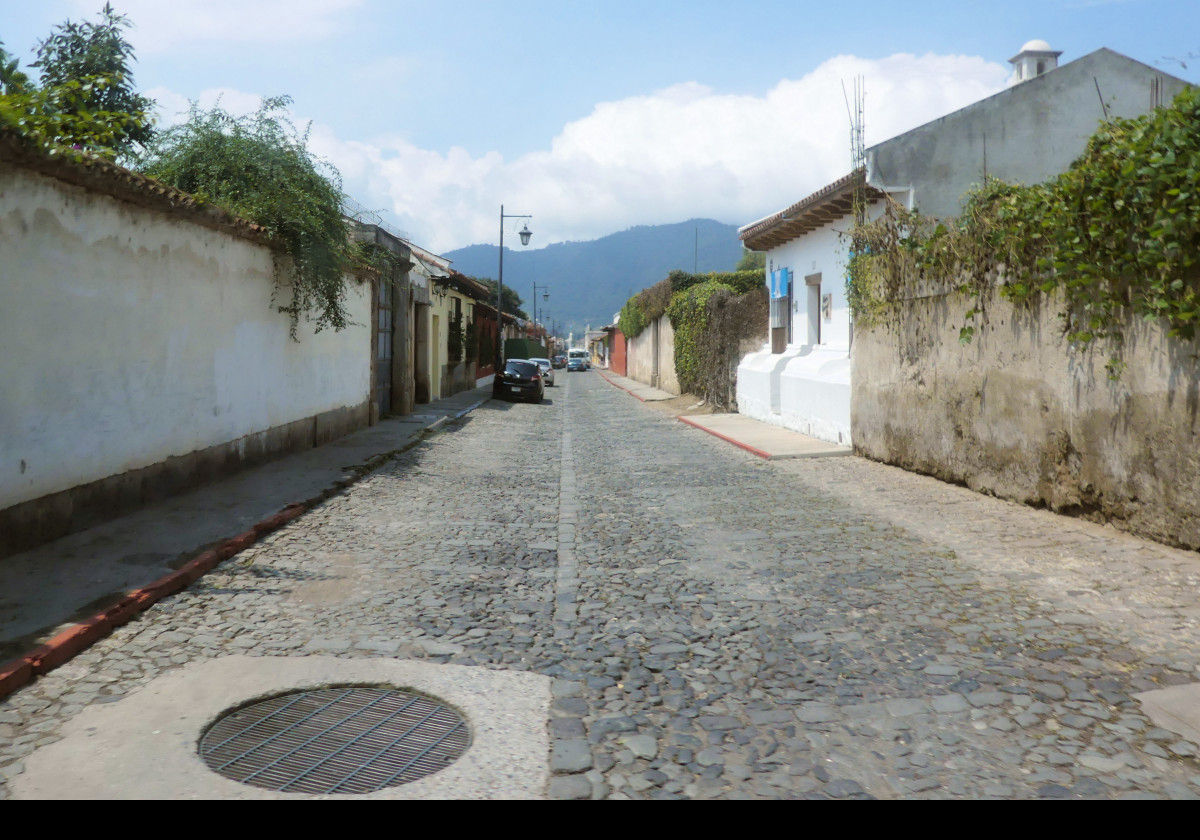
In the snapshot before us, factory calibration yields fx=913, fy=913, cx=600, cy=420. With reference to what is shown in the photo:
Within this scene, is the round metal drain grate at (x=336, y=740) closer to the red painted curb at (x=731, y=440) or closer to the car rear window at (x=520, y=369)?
the red painted curb at (x=731, y=440)

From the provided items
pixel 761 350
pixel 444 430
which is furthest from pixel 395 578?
pixel 761 350

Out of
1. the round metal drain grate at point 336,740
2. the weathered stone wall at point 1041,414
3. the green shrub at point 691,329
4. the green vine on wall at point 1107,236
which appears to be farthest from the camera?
→ the green shrub at point 691,329

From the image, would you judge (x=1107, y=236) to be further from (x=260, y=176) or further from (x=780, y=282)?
(x=780, y=282)

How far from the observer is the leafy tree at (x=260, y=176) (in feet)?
37.2

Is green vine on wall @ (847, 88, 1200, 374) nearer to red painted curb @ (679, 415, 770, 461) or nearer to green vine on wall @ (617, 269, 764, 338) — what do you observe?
red painted curb @ (679, 415, 770, 461)

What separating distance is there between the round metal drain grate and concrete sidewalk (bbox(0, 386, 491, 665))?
143cm

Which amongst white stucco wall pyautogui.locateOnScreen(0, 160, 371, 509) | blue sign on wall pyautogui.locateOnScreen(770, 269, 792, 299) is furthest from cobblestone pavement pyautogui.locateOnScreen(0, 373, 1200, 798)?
blue sign on wall pyautogui.locateOnScreen(770, 269, 792, 299)

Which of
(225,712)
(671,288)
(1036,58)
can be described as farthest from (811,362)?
(671,288)

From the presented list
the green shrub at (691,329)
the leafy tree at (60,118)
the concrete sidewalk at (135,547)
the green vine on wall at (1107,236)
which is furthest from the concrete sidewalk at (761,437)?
the leafy tree at (60,118)

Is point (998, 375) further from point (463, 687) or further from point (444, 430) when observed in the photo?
point (444, 430)

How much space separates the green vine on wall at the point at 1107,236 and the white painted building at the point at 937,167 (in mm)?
5066

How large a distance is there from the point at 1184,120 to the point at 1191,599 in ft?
10.6

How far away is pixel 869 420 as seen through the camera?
43.1 feet

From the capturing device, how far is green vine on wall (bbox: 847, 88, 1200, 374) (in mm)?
6211
